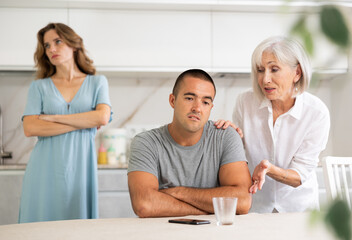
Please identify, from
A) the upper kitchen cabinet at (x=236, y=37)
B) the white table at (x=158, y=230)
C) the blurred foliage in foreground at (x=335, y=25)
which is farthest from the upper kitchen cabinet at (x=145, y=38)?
the blurred foliage in foreground at (x=335, y=25)

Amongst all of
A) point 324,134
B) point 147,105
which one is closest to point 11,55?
point 147,105

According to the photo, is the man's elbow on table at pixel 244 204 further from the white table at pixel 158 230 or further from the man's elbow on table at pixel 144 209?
the man's elbow on table at pixel 144 209

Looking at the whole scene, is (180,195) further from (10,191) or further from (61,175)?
(10,191)

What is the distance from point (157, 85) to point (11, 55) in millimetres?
1149

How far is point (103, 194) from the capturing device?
9.72 ft

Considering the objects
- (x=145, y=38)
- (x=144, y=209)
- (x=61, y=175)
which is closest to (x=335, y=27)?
(x=144, y=209)

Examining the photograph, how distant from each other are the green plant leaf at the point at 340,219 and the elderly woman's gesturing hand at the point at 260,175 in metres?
1.36

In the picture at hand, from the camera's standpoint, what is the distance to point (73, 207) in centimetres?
209

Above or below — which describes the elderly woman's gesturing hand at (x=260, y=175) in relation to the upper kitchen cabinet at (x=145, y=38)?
below

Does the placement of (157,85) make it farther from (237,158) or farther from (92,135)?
Result: (237,158)

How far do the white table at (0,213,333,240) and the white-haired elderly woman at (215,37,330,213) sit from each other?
566 millimetres

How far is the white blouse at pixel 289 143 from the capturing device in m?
1.80

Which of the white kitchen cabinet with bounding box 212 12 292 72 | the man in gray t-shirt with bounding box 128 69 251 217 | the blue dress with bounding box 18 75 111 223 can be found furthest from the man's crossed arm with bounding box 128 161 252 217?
the white kitchen cabinet with bounding box 212 12 292 72

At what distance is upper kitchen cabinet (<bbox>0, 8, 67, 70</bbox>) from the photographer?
126 inches
